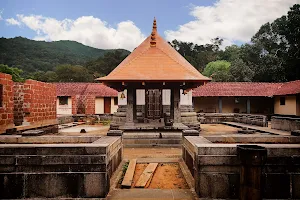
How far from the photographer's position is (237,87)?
27688 millimetres

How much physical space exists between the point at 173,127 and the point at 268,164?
23.8ft

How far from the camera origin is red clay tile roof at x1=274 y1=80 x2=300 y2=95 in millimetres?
22594

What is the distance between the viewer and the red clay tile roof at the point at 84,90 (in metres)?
30.3

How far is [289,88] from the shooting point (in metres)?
24.1

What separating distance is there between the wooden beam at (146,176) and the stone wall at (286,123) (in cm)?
949

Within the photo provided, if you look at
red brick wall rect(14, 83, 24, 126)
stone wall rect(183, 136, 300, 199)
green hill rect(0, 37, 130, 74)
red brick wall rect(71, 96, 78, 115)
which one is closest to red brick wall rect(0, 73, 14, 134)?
red brick wall rect(14, 83, 24, 126)

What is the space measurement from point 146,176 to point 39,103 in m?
7.74

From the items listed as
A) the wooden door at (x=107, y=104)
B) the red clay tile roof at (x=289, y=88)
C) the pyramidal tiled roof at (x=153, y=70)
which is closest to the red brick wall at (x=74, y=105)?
the wooden door at (x=107, y=104)

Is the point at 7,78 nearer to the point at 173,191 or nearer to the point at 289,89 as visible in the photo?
the point at 173,191

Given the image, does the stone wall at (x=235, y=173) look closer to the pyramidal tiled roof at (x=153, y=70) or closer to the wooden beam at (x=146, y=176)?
the wooden beam at (x=146, y=176)

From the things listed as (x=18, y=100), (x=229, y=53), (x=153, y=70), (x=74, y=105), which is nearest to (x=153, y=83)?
(x=153, y=70)

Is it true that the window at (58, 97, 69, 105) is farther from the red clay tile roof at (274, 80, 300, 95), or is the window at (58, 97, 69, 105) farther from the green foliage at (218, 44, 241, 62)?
the green foliage at (218, 44, 241, 62)

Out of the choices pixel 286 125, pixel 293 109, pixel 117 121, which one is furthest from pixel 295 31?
pixel 117 121

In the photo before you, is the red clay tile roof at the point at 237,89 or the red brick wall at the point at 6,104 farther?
the red clay tile roof at the point at 237,89
